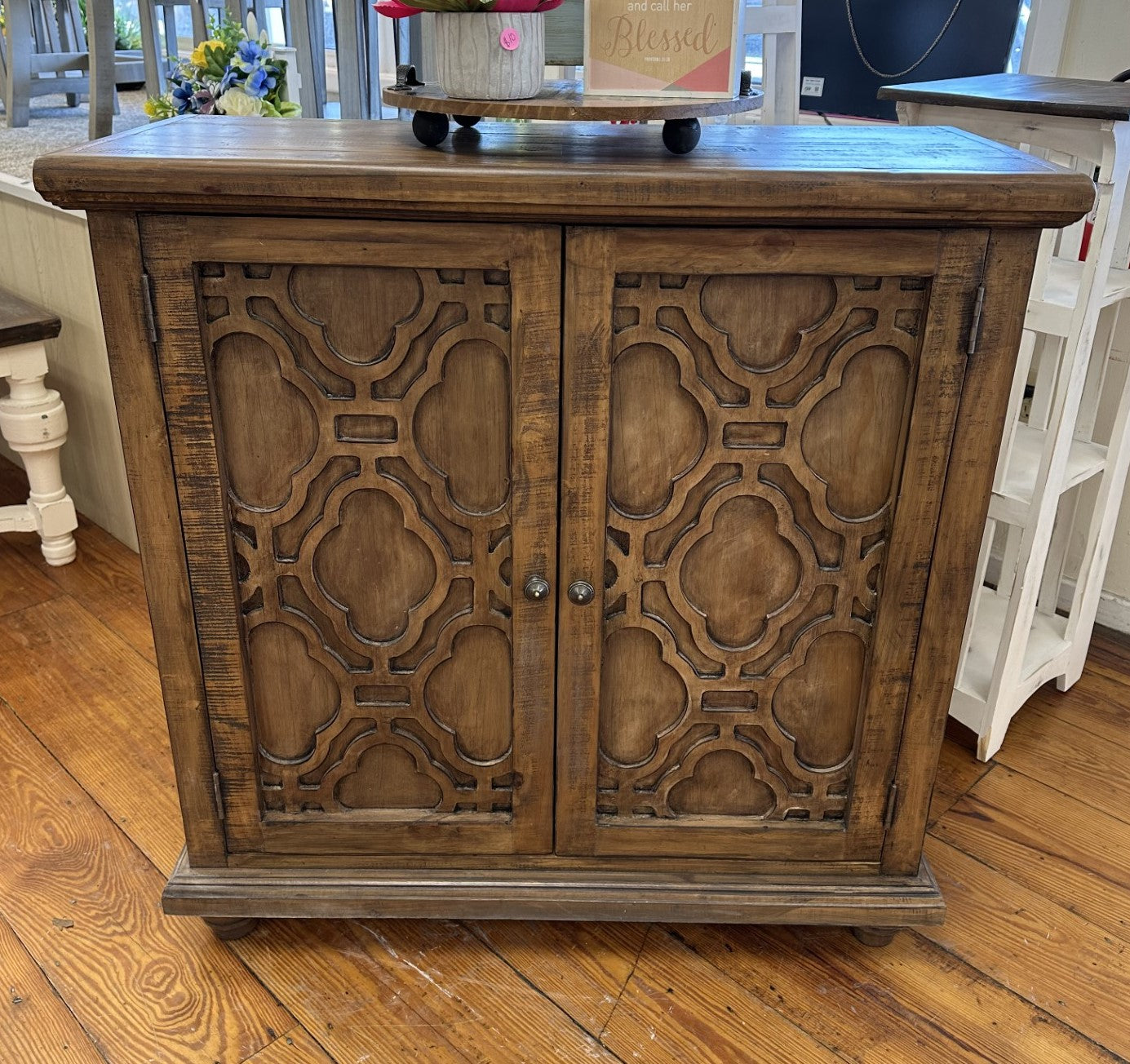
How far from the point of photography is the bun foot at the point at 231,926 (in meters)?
1.42

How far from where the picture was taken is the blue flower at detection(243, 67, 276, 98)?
6.17ft

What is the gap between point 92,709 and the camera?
196 centimetres

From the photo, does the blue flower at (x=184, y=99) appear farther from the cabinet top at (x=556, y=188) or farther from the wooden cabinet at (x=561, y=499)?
the cabinet top at (x=556, y=188)

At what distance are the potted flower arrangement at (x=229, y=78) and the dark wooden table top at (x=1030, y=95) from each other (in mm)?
1090

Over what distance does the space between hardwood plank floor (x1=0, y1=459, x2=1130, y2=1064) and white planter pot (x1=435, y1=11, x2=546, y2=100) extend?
3.67 ft

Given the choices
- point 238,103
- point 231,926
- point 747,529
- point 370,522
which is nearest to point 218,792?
point 231,926

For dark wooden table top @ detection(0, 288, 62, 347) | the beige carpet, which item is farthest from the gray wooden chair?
dark wooden table top @ detection(0, 288, 62, 347)

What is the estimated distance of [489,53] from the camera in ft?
3.59

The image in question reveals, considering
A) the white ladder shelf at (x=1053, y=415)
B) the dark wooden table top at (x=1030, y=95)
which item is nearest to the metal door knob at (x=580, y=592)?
the white ladder shelf at (x=1053, y=415)

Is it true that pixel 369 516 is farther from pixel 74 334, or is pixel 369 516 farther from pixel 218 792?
pixel 74 334

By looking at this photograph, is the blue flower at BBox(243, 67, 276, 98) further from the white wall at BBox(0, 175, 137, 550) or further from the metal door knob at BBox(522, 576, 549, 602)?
the metal door knob at BBox(522, 576, 549, 602)

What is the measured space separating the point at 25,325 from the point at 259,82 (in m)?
0.75

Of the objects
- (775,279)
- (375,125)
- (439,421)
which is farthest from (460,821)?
(375,125)

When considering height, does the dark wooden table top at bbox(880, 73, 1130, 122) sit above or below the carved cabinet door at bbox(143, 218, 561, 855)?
above
